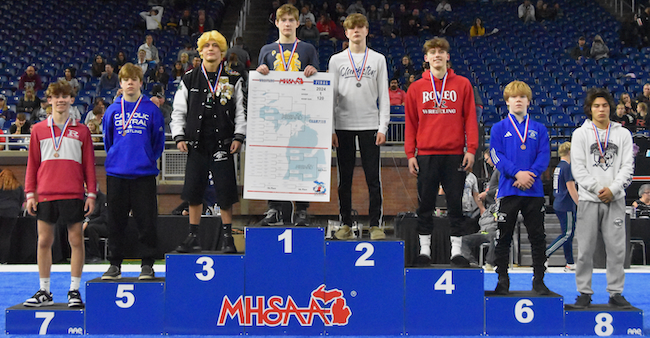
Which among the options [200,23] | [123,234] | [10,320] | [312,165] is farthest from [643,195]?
[200,23]

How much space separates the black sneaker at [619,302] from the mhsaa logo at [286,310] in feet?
6.95

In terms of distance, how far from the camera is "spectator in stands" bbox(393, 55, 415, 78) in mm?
13766

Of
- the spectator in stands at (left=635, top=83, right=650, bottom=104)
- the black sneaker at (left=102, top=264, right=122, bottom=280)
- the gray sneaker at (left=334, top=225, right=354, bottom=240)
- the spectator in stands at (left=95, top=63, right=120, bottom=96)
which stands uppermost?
the spectator in stands at (left=95, top=63, right=120, bottom=96)

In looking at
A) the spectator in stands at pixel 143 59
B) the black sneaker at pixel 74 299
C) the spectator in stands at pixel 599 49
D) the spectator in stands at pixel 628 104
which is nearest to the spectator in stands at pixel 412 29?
the spectator in stands at pixel 599 49

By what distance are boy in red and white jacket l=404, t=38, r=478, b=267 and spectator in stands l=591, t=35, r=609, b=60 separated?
1272 cm

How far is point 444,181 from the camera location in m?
4.92

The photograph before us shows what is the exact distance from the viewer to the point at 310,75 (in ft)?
16.1

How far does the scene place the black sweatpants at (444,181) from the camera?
4.87 meters

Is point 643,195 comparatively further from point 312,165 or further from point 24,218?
point 24,218

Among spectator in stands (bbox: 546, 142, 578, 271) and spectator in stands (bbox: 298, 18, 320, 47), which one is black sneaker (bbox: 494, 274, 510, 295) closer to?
spectator in stands (bbox: 546, 142, 578, 271)

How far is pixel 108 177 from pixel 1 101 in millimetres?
9202

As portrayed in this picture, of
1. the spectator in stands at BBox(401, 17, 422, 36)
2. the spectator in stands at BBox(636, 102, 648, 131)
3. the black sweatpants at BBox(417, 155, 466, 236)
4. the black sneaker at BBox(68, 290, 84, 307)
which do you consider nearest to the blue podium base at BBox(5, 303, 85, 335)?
the black sneaker at BBox(68, 290, 84, 307)

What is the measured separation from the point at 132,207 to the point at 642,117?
10341 millimetres

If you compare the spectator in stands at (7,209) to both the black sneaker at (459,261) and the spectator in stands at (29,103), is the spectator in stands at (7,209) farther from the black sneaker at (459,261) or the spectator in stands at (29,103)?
the black sneaker at (459,261)
